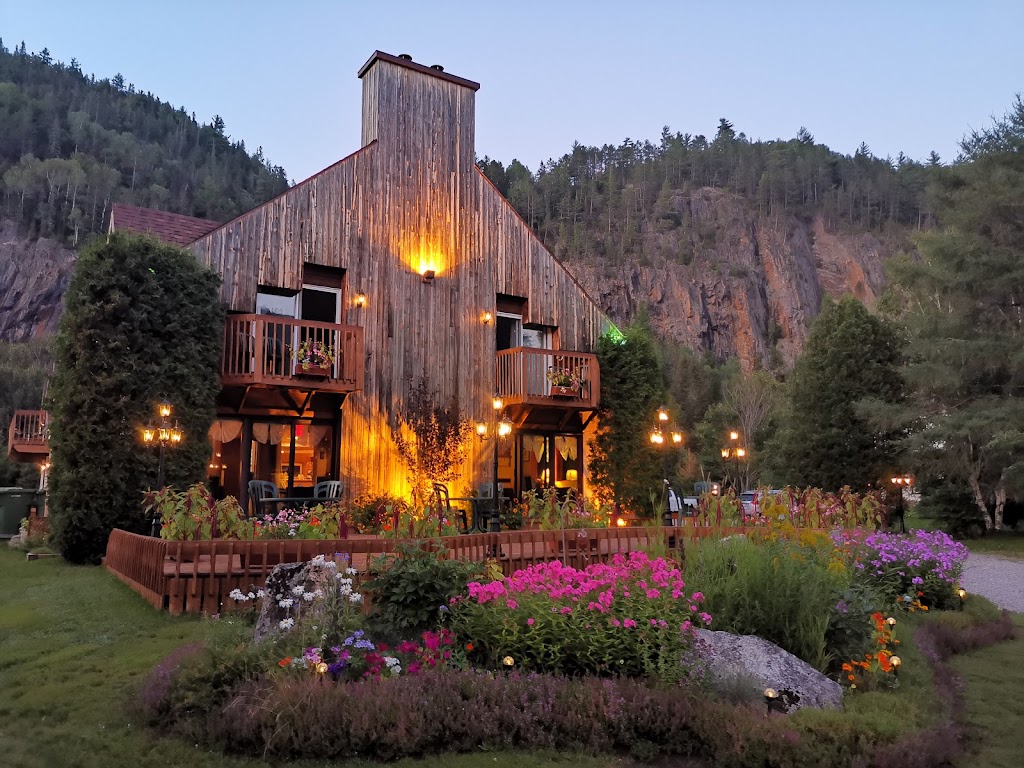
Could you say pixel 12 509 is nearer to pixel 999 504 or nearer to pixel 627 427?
pixel 627 427

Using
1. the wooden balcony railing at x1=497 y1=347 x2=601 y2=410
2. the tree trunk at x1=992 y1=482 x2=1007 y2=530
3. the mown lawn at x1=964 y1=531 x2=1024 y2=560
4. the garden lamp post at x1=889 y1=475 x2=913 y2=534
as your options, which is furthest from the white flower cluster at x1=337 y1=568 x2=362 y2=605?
the tree trunk at x1=992 y1=482 x2=1007 y2=530

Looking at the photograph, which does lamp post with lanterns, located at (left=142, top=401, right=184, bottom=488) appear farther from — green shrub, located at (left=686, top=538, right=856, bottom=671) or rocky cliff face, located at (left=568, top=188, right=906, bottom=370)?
rocky cliff face, located at (left=568, top=188, right=906, bottom=370)

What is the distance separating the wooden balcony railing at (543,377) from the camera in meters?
15.4

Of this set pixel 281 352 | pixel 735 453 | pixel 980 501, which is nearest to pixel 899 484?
pixel 980 501

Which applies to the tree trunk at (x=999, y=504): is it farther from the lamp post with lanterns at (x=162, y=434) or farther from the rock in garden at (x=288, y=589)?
the rock in garden at (x=288, y=589)

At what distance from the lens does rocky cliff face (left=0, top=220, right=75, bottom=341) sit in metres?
76.8

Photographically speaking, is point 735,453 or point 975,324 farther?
point 735,453

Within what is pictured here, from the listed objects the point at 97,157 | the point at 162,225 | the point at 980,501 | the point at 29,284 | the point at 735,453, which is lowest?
the point at 980,501

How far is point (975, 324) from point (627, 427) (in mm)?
12544

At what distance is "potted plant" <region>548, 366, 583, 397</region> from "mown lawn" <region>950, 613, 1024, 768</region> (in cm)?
920

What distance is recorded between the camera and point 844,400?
24.5m

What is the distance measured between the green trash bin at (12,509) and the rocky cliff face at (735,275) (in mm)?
75847

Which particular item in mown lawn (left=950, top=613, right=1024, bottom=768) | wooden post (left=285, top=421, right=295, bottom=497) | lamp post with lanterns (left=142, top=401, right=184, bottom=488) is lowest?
mown lawn (left=950, top=613, right=1024, bottom=768)

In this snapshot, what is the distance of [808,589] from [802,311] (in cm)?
9177
